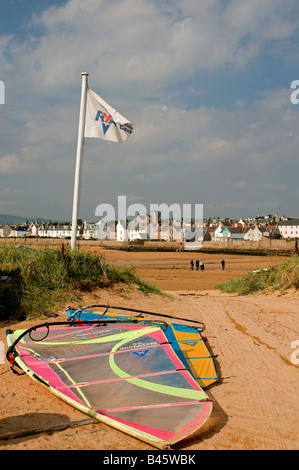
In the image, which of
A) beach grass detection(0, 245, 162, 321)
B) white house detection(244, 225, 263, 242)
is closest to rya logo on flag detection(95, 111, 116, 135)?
beach grass detection(0, 245, 162, 321)

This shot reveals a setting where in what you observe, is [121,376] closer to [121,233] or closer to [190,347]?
[190,347]

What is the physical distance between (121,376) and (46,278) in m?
4.67

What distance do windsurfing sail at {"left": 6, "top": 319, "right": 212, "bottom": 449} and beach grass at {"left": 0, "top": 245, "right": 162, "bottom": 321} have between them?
6.56 feet

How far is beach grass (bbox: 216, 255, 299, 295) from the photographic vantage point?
13.2 m

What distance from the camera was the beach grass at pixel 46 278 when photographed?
27.4 ft

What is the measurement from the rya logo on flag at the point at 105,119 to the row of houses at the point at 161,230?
92.2 m

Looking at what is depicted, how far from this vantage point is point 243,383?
18.2ft

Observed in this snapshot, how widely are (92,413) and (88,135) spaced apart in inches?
347

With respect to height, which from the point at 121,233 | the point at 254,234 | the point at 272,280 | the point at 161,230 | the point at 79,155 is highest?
the point at 161,230

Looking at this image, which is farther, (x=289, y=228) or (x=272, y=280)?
(x=289, y=228)

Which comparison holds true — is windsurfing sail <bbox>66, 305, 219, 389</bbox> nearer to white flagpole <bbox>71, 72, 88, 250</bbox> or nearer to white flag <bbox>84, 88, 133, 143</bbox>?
white flagpole <bbox>71, 72, 88, 250</bbox>

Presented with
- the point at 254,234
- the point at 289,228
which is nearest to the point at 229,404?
the point at 254,234

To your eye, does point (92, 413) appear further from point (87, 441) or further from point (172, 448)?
point (172, 448)

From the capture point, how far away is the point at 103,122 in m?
11.5
